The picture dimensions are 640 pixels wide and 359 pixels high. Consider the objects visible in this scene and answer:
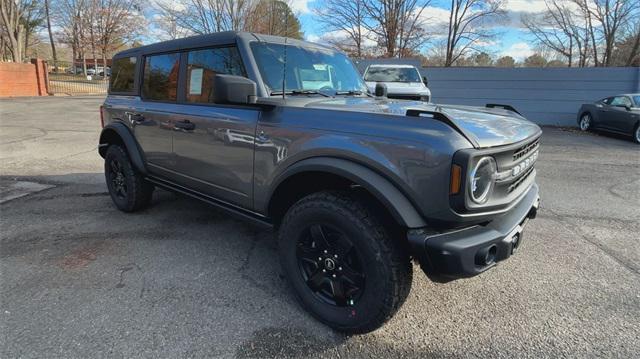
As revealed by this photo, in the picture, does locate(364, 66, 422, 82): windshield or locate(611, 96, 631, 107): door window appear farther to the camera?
locate(611, 96, 631, 107): door window

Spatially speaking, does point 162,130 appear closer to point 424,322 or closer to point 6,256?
point 6,256

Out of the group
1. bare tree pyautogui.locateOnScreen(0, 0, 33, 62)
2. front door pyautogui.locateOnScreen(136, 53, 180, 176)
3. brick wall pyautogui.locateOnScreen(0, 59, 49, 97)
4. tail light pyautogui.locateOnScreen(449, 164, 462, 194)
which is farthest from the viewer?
bare tree pyautogui.locateOnScreen(0, 0, 33, 62)

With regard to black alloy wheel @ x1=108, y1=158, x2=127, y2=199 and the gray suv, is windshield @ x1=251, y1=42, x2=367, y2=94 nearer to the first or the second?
the gray suv

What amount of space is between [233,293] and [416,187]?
1.62m

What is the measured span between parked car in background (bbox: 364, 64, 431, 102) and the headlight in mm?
8230

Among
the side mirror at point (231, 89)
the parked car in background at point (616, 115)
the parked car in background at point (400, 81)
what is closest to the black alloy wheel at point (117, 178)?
the side mirror at point (231, 89)

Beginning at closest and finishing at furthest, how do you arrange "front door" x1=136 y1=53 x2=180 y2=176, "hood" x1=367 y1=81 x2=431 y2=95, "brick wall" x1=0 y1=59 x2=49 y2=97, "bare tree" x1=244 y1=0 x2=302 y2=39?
"front door" x1=136 y1=53 x2=180 y2=176 < "hood" x1=367 y1=81 x2=431 y2=95 < "brick wall" x1=0 y1=59 x2=49 y2=97 < "bare tree" x1=244 y1=0 x2=302 y2=39

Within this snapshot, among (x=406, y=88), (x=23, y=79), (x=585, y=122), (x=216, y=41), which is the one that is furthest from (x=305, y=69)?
(x=23, y=79)

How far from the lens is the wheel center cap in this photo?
2.38 metres

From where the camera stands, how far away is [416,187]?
77.7 inches

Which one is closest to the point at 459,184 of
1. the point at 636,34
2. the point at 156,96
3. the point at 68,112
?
the point at 156,96

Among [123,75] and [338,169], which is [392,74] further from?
[338,169]

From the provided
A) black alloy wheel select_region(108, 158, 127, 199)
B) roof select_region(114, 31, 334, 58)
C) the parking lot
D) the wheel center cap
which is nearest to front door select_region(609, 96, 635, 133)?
the parking lot

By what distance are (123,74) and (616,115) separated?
45.2ft
